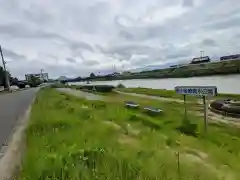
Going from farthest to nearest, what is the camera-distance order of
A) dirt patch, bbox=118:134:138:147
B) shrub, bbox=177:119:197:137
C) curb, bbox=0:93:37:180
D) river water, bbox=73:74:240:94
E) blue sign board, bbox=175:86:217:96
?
river water, bbox=73:74:240:94
shrub, bbox=177:119:197:137
blue sign board, bbox=175:86:217:96
dirt patch, bbox=118:134:138:147
curb, bbox=0:93:37:180

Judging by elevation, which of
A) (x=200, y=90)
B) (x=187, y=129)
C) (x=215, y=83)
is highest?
(x=200, y=90)

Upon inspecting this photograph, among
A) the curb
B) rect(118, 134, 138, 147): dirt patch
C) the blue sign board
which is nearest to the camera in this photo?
the curb

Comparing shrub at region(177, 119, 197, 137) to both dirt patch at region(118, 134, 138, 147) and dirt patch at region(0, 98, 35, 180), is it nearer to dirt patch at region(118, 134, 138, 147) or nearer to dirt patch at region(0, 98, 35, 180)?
dirt patch at region(118, 134, 138, 147)

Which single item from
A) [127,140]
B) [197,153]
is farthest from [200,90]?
[127,140]

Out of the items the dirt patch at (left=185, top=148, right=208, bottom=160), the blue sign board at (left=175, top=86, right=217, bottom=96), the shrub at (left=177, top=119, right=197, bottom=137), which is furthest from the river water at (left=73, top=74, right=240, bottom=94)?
the dirt patch at (left=185, top=148, right=208, bottom=160)

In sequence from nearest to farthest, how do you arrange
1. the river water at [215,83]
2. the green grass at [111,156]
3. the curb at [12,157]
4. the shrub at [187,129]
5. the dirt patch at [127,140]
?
1. the green grass at [111,156]
2. the curb at [12,157]
3. the dirt patch at [127,140]
4. the shrub at [187,129]
5. the river water at [215,83]

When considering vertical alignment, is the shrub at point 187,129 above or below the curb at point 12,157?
below

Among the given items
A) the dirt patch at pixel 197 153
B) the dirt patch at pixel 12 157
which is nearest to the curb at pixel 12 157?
the dirt patch at pixel 12 157

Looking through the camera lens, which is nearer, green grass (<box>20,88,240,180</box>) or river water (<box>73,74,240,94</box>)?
green grass (<box>20,88,240,180</box>)

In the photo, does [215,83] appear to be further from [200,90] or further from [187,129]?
[200,90]

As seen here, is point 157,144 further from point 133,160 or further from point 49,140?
point 49,140

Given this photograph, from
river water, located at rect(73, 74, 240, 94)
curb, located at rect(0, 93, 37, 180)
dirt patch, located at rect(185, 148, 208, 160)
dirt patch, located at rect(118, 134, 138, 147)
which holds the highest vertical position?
curb, located at rect(0, 93, 37, 180)

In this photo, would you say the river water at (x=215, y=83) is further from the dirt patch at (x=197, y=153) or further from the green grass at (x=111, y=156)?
the green grass at (x=111, y=156)

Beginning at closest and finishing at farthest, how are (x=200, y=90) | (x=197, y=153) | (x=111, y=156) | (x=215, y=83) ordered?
1. (x=111, y=156)
2. (x=197, y=153)
3. (x=200, y=90)
4. (x=215, y=83)
